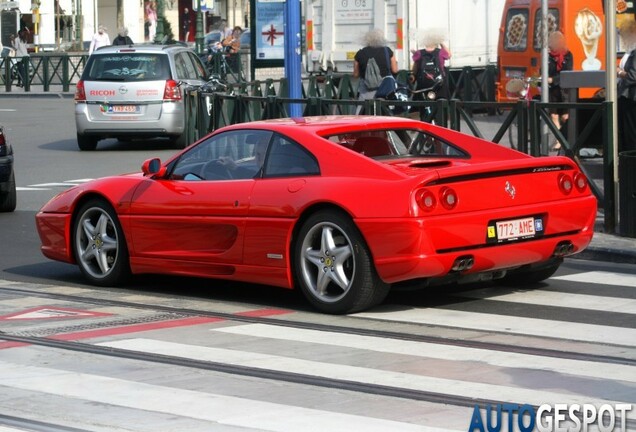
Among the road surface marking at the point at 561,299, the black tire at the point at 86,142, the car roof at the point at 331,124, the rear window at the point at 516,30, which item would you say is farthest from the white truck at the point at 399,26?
the road surface marking at the point at 561,299

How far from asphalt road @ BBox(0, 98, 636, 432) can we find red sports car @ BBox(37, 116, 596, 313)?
280 millimetres

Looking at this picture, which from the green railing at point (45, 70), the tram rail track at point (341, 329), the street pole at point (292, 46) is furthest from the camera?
the green railing at point (45, 70)

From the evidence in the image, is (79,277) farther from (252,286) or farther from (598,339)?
(598,339)

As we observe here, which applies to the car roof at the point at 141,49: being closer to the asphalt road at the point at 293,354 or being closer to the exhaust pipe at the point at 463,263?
the asphalt road at the point at 293,354

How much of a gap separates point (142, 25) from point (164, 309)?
71.4 m

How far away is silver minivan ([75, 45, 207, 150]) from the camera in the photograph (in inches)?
953

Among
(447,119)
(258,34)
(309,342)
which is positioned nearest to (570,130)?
(447,119)

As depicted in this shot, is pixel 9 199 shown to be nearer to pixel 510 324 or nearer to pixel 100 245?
pixel 100 245

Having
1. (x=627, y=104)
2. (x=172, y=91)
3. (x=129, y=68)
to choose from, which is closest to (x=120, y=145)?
(x=129, y=68)

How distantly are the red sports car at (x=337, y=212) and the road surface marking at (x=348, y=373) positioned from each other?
4.52 feet

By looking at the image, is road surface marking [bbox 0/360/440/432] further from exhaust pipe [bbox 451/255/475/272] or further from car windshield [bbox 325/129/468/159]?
car windshield [bbox 325/129/468/159]

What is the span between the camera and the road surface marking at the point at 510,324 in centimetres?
875

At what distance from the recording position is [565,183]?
10211 millimetres

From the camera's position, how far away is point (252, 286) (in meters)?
11.2
